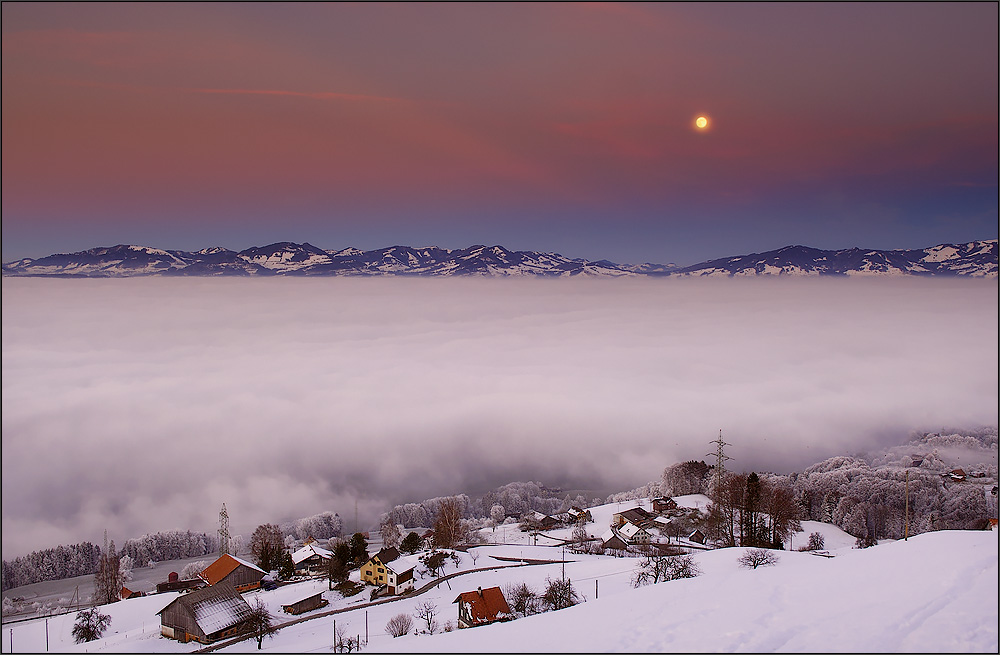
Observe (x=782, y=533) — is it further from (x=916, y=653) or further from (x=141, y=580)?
(x=141, y=580)

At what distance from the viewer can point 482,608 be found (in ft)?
53.5

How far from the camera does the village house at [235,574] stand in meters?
25.3

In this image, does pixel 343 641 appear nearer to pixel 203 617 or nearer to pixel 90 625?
pixel 203 617

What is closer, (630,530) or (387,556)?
(387,556)

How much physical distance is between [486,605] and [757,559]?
352 inches

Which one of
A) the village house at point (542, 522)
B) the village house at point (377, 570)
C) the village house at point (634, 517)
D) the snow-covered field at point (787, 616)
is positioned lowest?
the village house at point (542, 522)

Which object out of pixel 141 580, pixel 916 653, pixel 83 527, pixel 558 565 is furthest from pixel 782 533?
pixel 83 527

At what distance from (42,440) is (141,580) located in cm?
8451

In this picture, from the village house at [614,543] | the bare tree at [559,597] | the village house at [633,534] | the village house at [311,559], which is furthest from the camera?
the village house at [311,559]

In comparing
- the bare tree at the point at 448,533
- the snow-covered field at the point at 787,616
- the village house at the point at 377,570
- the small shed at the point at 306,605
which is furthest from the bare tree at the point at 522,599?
the bare tree at the point at 448,533

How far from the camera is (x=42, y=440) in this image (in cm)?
9894

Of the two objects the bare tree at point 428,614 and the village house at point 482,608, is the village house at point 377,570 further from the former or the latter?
the village house at point 482,608

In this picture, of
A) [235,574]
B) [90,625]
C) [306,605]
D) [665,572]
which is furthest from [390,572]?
[665,572]

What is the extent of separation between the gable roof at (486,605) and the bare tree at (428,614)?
1.06 m
